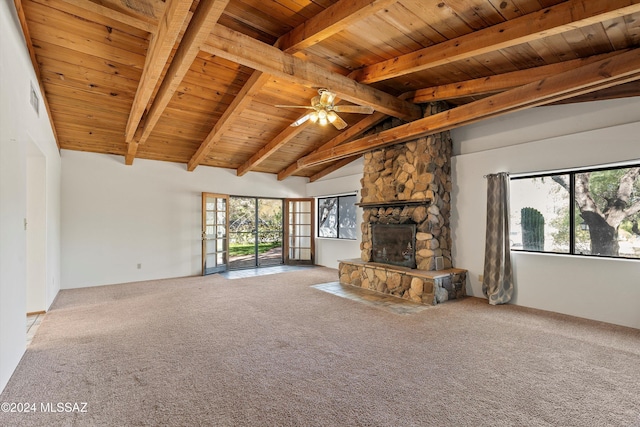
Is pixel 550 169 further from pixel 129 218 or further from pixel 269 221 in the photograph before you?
pixel 269 221

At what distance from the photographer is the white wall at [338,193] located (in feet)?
24.2

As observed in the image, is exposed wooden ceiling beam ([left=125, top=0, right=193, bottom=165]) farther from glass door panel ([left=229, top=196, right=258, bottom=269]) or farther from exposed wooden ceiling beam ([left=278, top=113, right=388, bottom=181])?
glass door panel ([left=229, top=196, right=258, bottom=269])

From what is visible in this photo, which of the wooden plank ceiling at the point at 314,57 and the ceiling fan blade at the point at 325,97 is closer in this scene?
the wooden plank ceiling at the point at 314,57

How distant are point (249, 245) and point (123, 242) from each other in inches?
225

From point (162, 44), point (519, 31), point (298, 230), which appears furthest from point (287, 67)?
point (298, 230)

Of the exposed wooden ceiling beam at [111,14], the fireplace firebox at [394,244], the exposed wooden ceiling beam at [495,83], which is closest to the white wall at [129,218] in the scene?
the fireplace firebox at [394,244]

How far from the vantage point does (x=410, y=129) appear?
4820 millimetres

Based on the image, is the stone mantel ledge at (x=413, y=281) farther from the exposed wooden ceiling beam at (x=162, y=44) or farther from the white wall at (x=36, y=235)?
the white wall at (x=36, y=235)

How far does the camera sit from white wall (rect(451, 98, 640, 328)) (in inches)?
143

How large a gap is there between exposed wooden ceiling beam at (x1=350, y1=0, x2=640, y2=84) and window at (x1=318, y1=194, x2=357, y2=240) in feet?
13.7

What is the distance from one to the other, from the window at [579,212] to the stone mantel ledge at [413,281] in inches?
42.6

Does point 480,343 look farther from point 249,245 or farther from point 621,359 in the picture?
point 249,245

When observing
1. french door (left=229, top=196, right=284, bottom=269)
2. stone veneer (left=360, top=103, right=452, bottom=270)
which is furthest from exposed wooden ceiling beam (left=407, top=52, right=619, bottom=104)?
french door (left=229, top=196, right=284, bottom=269)

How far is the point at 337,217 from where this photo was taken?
26.5 feet
